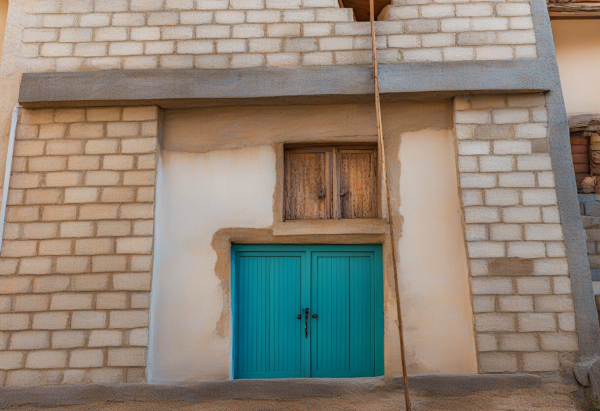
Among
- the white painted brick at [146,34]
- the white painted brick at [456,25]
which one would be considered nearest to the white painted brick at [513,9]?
the white painted brick at [456,25]

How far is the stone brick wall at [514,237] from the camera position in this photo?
3682 millimetres

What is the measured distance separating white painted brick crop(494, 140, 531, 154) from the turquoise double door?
4.24 feet

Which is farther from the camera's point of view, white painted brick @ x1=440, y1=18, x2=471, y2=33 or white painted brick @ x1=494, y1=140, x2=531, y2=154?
white painted brick @ x1=440, y1=18, x2=471, y2=33

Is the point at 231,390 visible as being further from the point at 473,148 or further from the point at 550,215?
the point at 550,215

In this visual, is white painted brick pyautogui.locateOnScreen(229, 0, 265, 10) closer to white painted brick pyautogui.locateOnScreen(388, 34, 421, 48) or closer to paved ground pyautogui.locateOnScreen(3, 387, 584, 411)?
white painted brick pyautogui.locateOnScreen(388, 34, 421, 48)

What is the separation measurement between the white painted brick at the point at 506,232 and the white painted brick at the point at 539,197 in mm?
231

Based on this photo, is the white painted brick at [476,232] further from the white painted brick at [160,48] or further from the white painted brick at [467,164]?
the white painted brick at [160,48]

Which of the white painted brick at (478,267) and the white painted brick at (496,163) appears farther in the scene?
the white painted brick at (496,163)

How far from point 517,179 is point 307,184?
177cm

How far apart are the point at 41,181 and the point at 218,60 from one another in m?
1.83

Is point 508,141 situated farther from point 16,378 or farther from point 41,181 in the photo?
point 16,378

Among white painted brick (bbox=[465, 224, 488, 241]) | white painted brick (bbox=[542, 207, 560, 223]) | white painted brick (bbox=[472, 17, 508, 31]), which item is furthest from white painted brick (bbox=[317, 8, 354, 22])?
white painted brick (bbox=[542, 207, 560, 223])

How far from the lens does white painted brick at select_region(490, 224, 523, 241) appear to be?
12.6ft

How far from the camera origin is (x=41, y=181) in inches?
161
